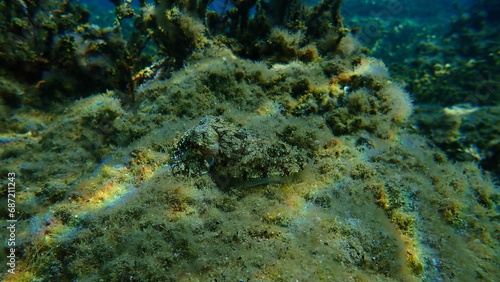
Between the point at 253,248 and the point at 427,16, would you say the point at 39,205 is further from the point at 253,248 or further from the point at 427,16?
the point at 427,16

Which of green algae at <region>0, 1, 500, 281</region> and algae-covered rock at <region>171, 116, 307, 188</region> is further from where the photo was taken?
algae-covered rock at <region>171, 116, 307, 188</region>

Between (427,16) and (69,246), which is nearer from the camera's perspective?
(69,246)

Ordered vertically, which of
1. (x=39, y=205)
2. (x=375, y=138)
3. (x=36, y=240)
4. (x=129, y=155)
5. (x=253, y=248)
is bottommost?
(x=39, y=205)

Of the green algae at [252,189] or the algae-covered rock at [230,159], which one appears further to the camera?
the algae-covered rock at [230,159]

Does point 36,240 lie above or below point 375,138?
below

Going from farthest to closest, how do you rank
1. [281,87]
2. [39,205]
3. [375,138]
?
[281,87], [375,138], [39,205]

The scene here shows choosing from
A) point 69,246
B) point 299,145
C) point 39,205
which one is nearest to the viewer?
point 69,246

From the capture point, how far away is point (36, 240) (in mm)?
2652

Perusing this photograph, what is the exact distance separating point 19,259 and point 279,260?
267 cm

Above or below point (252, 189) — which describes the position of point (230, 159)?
above

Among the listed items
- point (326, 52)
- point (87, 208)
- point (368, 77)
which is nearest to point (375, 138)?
point (368, 77)

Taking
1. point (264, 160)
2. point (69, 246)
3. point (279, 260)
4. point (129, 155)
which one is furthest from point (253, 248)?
point (129, 155)

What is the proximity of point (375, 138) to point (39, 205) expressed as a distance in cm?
525

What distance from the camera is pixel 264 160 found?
3.19 meters
